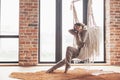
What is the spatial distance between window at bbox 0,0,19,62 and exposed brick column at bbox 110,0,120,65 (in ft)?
8.12

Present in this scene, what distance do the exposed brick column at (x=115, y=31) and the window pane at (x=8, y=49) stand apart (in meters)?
2.51

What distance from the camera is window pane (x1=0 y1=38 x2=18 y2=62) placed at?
6.49 meters

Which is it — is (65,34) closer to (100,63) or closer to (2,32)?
(100,63)

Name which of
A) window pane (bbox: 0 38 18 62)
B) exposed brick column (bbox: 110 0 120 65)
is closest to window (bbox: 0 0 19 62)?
window pane (bbox: 0 38 18 62)

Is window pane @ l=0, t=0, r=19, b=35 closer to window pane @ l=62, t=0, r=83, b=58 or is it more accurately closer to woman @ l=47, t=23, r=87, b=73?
window pane @ l=62, t=0, r=83, b=58

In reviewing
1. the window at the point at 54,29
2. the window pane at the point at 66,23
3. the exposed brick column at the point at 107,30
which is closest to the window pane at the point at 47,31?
the window at the point at 54,29

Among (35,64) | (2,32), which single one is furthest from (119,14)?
(2,32)

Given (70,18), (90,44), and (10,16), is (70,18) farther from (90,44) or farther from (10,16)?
(90,44)

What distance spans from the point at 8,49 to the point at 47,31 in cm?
113

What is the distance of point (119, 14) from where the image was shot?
6523 millimetres

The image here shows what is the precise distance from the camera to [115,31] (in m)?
6.51

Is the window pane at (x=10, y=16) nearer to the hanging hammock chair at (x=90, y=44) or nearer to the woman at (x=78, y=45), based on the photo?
the woman at (x=78, y=45)

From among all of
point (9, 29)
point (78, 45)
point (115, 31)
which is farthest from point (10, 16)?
point (115, 31)

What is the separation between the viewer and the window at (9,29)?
648 centimetres
